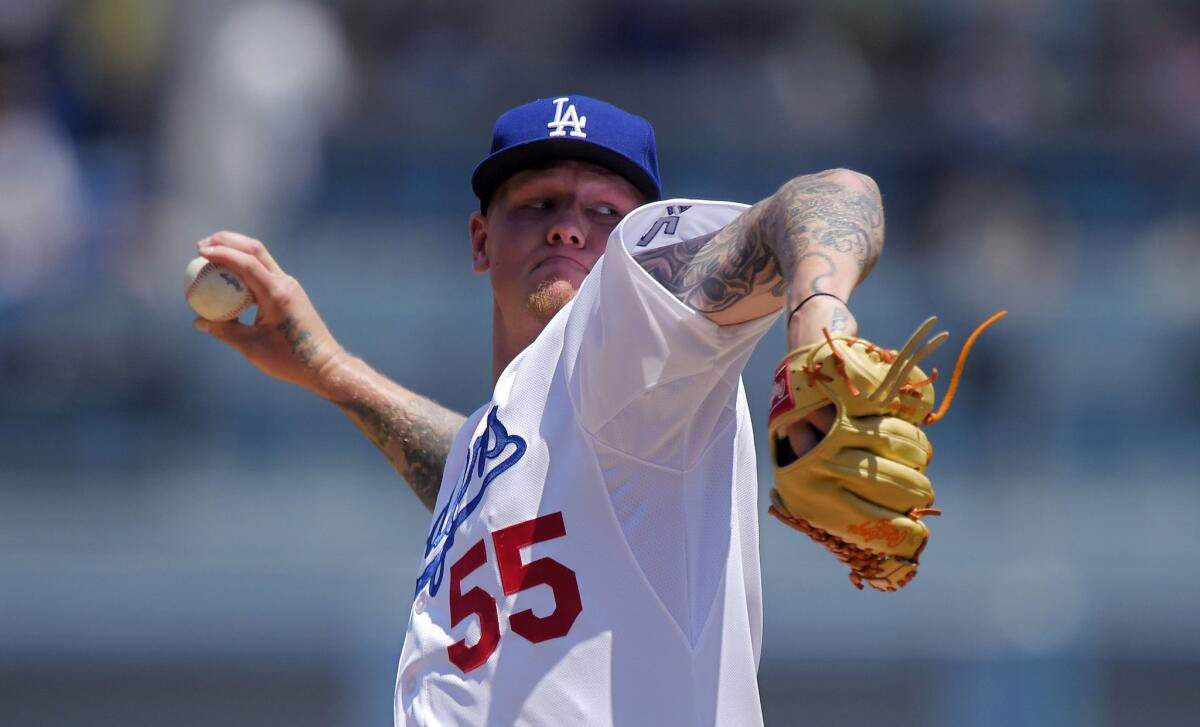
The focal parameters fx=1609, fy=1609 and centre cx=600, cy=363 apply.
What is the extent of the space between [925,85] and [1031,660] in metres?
3.48

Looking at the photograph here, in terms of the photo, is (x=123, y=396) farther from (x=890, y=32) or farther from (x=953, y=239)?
(x=890, y=32)

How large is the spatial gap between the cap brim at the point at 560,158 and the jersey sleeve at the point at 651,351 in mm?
528

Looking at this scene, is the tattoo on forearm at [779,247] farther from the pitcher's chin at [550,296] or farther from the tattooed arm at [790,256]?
the pitcher's chin at [550,296]

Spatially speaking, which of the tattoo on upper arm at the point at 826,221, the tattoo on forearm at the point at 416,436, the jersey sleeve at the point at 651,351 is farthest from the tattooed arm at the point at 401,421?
the tattoo on upper arm at the point at 826,221

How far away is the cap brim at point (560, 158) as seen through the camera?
2.71m

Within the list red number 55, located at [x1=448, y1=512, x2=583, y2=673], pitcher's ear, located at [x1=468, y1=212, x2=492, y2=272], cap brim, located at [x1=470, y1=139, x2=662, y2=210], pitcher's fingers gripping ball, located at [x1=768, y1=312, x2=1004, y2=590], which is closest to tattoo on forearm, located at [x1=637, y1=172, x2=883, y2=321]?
pitcher's fingers gripping ball, located at [x1=768, y1=312, x2=1004, y2=590]

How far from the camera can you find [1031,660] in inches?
254

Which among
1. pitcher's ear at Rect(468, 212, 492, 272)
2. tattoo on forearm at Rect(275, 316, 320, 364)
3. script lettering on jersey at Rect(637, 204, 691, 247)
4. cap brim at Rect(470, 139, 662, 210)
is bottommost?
script lettering on jersey at Rect(637, 204, 691, 247)

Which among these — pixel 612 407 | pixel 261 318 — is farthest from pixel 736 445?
pixel 261 318

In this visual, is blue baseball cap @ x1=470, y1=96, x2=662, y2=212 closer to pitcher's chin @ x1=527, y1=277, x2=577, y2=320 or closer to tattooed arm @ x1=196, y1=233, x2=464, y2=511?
pitcher's chin @ x1=527, y1=277, x2=577, y2=320

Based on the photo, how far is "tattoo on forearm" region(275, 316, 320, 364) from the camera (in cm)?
320

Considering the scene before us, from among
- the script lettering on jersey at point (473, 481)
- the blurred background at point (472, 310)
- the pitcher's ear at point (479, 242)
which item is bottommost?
the script lettering on jersey at point (473, 481)

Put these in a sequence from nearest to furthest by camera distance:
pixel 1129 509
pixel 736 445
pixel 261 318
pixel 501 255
Result: pixel 736 445, pixel 501 255, pixel 261 318, pixel 1129 509

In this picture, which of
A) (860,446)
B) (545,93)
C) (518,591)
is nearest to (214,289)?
(518,591)
